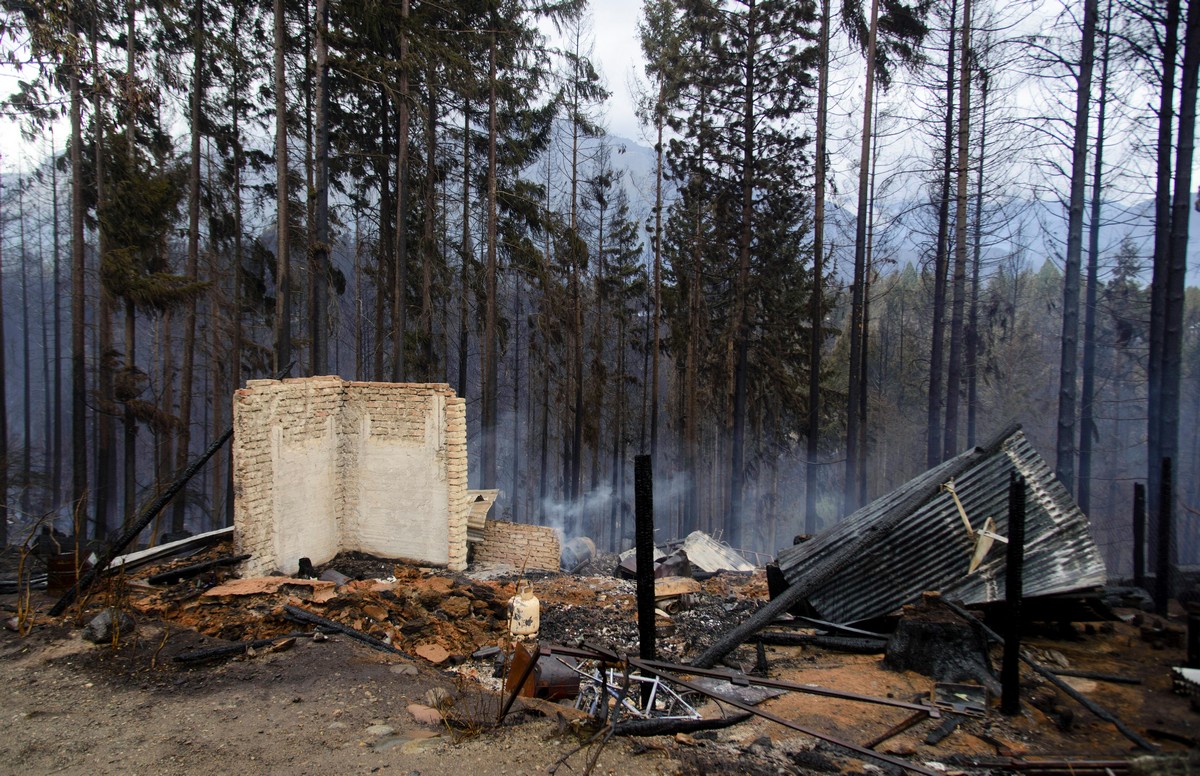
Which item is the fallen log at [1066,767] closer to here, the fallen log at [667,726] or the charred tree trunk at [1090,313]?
the fallen log at [667,726]

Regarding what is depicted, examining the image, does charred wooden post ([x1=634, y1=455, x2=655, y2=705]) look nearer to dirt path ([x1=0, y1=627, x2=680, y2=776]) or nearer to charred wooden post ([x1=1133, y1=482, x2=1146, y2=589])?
dirt path ([x1=0, y1=627, x2=680, y2=776])

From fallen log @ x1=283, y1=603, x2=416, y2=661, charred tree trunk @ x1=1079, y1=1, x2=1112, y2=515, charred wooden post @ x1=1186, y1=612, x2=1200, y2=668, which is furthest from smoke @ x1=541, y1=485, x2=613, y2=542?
charred wooden post @ x1=1186, y1=612, x2=1200, y2=668

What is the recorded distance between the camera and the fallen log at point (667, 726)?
5172mm

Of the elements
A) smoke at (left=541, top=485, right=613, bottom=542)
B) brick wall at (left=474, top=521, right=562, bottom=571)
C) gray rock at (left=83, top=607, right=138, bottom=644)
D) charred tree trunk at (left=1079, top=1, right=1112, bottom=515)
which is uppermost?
charred tree trunk at (left=1079, top=1, right=1112, bottom=515)

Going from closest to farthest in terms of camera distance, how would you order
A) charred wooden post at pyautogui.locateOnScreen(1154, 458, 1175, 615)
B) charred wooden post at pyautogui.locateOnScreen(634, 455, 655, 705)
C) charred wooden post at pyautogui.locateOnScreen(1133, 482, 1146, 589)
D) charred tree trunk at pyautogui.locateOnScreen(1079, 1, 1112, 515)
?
charred wooden post at pyautogui.locateOnScreen(634, 455, 655, 705), charred wooden post at pyautogui.locateOnScreen(1154, 458, 1175, 615), charred wooden post at pyautogui.locateOnScreen(1133, 482, 1146, 589), charred tree trunk at pyautogui.locateOnScreen(1079, 1, 1112, 515)

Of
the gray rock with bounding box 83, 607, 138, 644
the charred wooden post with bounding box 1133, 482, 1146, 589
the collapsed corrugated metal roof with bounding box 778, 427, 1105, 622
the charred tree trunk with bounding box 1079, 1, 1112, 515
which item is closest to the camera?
the gray rock with bounding box 83, 607, 138, 644

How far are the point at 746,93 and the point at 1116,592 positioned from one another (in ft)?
52.4

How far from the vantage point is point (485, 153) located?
2092 centimetres

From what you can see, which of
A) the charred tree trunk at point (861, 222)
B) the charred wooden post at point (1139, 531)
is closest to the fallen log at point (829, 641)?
the charred wooden post at point (1139, 531)

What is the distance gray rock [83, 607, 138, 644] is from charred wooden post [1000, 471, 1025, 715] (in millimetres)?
8904

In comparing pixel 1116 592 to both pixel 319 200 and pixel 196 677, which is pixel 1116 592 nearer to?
pixel 196 677

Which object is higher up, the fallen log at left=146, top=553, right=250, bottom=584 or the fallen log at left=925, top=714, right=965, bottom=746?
the fallen log at left=146, top=553, right=250, bottom=584

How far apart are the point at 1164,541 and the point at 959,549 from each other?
120 inches

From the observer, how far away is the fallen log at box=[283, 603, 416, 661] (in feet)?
23.9
